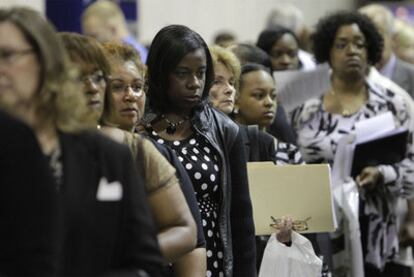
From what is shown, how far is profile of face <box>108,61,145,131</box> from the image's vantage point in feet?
17.9

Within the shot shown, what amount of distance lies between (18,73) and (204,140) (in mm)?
2461

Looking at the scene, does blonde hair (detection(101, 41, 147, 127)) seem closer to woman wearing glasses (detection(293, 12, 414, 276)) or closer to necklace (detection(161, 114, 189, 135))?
necklace (detection(161, 114, 189, 135))

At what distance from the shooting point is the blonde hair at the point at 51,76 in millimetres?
3805

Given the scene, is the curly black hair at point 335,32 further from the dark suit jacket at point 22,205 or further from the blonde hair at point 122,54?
the dark suit jacket at point 22,205

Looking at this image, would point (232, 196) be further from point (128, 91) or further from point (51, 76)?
point (51, 76)

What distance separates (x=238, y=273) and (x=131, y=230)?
2425 millimetres

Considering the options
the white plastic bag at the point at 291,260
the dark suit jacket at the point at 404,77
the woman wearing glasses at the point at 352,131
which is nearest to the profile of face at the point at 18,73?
the white plastic bag at the point at 291,260

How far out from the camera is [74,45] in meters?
4.64

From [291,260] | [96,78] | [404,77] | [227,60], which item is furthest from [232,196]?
[404,77]

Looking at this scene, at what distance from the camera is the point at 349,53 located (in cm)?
958

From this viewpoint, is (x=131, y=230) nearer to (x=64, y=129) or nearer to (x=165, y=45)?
(x=64, y=129)

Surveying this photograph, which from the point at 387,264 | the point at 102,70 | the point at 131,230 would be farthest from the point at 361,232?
the point at 131,230

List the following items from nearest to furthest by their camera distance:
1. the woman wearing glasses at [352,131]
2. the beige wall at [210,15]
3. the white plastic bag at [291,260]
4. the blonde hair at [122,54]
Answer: the blonde hair at [122,54] < the white plastic bag at [291,260] < the woman wearing glasses at [352,131] < the beige wall at [210,15]

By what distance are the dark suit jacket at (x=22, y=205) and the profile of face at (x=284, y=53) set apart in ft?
22.5
